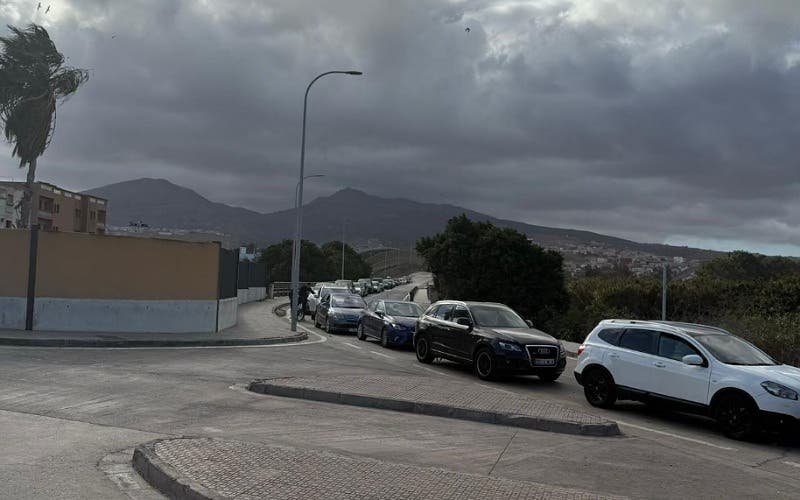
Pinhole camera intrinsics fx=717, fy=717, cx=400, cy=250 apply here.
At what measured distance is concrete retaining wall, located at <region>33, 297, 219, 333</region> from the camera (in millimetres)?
20703

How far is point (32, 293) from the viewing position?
20531 millimetres

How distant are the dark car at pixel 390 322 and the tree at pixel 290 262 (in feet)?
260

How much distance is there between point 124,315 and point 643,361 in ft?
51.1

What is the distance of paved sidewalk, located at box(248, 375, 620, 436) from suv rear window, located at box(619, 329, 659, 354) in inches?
70.1

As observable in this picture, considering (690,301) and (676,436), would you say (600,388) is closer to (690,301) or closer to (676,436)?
(676,436)

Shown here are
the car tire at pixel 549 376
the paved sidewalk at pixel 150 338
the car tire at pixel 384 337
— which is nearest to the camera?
the car tire at pixel 549 376

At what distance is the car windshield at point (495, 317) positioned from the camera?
643 inches

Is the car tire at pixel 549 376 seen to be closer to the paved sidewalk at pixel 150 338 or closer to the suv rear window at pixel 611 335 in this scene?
the suv rear window at pixel 611 335

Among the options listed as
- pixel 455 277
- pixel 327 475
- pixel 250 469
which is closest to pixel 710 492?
pixel 327 475

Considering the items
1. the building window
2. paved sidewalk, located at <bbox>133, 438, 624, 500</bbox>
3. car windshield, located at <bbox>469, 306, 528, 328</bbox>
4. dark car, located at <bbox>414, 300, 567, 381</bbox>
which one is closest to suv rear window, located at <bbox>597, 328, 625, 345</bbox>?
dark car, located at <bbox>414, 300, 567, 381</bbox>

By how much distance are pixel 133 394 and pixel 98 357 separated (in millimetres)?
5243

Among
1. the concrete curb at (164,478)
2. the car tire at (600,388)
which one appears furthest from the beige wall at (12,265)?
the car tire at (600,388)

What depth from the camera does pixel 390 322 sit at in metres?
22.6

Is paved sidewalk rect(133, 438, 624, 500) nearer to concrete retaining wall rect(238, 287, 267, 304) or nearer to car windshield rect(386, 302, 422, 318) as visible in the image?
car windshield rect(386, 302, 422, 318)
